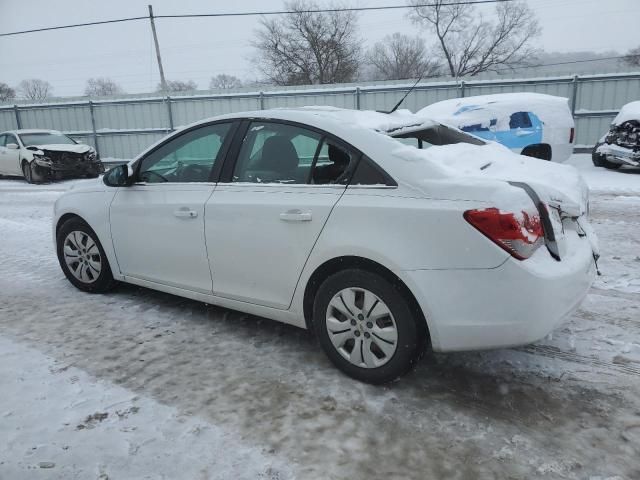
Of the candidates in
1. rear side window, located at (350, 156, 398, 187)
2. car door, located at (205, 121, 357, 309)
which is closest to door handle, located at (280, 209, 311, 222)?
car door, located at (205, 121, 357, 309)

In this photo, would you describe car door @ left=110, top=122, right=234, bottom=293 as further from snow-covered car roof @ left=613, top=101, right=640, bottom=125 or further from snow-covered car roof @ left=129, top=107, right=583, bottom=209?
snow-covered car roof @ left=613, top=101, right=640, bottom=125

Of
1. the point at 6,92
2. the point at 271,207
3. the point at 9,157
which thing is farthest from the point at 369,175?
the point at 6,92

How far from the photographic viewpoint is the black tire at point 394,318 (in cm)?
269

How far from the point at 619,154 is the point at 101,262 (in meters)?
11.1

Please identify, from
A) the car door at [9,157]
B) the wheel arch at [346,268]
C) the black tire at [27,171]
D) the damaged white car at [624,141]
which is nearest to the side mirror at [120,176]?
the wheel arch at [346,268]

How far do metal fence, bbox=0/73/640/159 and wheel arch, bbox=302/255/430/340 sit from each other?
1354 centimetres

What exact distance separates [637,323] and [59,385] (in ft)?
12.6

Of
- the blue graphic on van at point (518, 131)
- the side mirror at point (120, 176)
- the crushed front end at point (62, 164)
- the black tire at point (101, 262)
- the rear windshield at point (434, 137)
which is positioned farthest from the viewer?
the crushed front end at point (62, 164)

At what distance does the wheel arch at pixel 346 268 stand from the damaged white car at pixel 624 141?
1050cm

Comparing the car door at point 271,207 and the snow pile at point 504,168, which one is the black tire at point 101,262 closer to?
the car door at point 271,207

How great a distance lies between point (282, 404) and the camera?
278 cm

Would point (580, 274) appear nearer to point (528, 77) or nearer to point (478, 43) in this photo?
point (528, 77)

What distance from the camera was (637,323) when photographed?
12.0 ft

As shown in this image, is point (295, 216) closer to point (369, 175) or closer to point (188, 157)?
point (369, 175)
